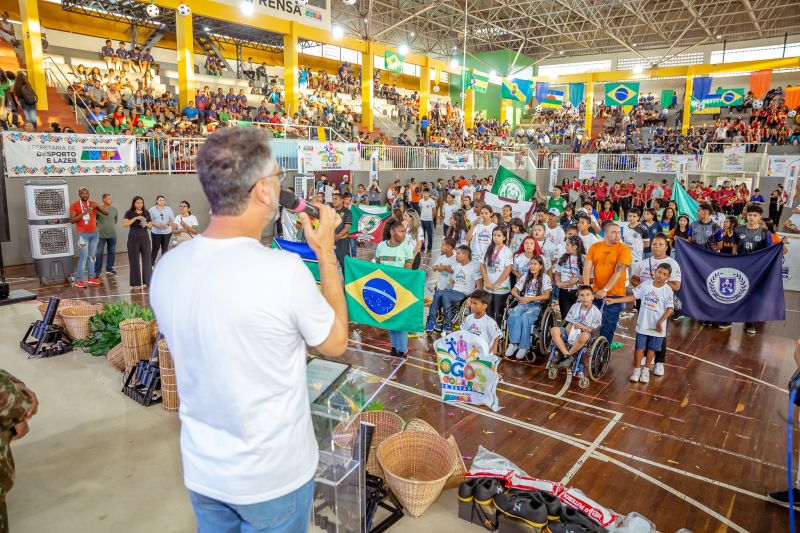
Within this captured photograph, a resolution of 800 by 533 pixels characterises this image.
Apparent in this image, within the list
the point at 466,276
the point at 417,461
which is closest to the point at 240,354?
the point at 417,461

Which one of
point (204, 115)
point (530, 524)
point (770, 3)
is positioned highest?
point (770, 3)

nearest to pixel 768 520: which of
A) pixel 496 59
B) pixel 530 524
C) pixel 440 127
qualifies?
pixel 530 524

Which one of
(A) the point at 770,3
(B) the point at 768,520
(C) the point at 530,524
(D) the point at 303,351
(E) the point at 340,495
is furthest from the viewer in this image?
(A) the point at 770,3

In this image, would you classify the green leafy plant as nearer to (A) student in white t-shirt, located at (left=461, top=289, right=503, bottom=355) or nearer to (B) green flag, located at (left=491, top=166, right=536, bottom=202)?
(A) student in white t-shirt, located at (left=461, top=289, right=503, bottom=355)

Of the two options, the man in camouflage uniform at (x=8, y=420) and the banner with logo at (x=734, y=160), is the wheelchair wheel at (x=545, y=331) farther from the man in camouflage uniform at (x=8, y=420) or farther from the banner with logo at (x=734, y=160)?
the banner with logo at (x=734, y=160)

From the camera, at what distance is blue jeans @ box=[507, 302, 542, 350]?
23.1 ft

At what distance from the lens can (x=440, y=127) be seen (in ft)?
102

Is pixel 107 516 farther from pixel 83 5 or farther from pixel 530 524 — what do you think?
pixel 83 5

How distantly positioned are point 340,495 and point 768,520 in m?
3.28

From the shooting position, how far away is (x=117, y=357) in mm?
6020

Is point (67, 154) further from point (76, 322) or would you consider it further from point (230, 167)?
point (230, 167)

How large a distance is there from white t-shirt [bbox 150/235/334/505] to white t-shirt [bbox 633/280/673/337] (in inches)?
230

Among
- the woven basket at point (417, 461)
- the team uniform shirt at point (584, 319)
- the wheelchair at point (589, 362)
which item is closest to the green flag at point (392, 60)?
the team uniform shirt at point (584, 319)

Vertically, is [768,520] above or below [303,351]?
below
